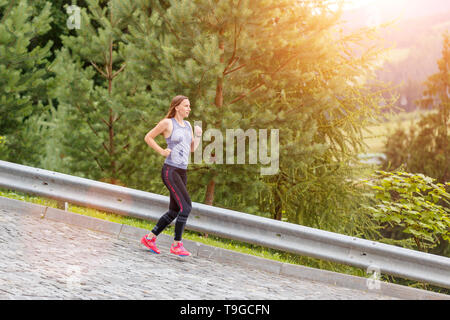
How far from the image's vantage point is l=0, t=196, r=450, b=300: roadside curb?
16.2 ft

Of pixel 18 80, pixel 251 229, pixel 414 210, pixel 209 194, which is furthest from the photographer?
pixel 18 80

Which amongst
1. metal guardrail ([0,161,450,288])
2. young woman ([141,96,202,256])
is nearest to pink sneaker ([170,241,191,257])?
young woman ([141,96,202,256])

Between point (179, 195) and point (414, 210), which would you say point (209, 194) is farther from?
point (179, 195)

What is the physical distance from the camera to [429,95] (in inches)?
1710

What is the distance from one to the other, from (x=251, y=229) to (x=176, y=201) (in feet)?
2.66

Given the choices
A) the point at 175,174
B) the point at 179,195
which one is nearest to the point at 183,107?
the point at 175,174

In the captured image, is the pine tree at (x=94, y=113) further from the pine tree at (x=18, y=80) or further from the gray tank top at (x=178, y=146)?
the gray tank top at (x=178, y=146)

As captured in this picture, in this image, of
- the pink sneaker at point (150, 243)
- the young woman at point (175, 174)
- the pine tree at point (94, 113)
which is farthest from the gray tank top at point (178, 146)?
the pine tree at point (94, 113)

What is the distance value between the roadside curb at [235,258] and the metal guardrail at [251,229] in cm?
14

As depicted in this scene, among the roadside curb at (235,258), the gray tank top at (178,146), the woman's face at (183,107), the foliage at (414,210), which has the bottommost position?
the roadside curb at (235,258)

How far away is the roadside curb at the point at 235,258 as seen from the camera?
493cm

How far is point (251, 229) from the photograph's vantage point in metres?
5.64

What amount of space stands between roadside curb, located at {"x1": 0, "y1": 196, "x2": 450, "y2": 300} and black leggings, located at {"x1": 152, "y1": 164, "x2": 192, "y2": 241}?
0.33 metres
